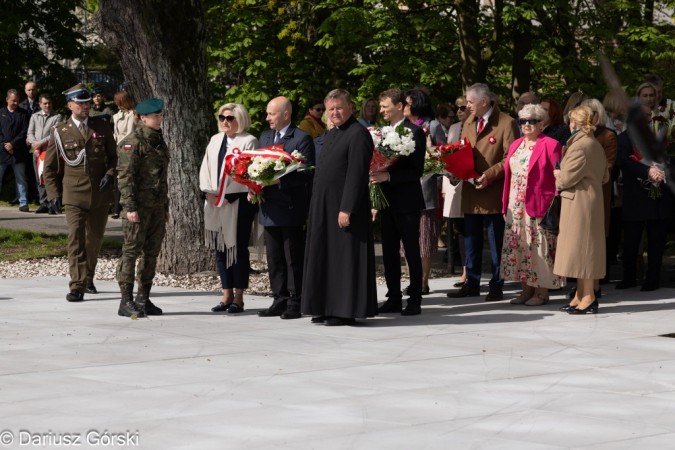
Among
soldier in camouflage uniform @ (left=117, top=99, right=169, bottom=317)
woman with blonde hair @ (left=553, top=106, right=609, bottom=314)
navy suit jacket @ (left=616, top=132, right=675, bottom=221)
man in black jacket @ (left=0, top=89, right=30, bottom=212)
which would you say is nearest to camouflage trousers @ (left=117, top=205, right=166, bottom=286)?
soldier in camouflage uniform @ (left=117, top=99, right=169, bottom=317)

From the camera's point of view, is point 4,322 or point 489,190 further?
point 489,190

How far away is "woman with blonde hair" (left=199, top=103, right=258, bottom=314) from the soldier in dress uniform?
1341mm

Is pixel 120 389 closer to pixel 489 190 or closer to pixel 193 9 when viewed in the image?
pixel 489 190

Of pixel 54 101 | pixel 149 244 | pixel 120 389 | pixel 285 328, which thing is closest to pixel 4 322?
pixel 149 244

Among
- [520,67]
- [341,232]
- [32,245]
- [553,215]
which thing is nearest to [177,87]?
[32,245]

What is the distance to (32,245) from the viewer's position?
17125mm

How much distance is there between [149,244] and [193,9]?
4.39 meters

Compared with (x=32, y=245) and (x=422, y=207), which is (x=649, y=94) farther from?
(x=32, y=245)

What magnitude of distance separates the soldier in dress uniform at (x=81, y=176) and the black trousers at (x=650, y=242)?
5.63 meters

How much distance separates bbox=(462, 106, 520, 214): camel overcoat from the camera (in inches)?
474

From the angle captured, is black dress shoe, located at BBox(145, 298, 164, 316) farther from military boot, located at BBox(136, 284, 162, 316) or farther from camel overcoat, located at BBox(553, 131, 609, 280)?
camel overcoat, located at BBox(553, 131, 609, 280)

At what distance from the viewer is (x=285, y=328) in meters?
10.3

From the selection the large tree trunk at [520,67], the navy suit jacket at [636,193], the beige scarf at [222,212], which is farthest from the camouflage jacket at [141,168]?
the large tree trunk at [520,67]

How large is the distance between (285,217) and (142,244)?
1353mm
